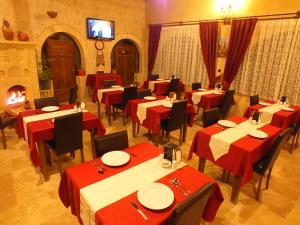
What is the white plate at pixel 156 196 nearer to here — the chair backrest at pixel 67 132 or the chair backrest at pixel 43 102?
the chair backrest at pixel 67 132

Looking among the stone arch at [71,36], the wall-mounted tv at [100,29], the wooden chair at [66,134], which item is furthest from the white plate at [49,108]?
the wall-mounted tv at [100,29]

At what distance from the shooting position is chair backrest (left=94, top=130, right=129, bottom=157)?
193 centimetres

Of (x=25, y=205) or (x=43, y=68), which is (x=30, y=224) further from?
(x=43, y=68)

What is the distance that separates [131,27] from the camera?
7375 millimetres

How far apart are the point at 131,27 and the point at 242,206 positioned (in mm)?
6777

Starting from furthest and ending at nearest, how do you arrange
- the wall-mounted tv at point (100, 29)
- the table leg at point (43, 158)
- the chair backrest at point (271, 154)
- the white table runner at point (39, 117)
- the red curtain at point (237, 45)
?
1. the wall-mounted tv at point (100, 29)
2. the red curtain at point (237, 45)
3. the white table runner at point (39, 117)
4. the table leg at point (43, 158)
5. the chair backrest at point (271, 154)

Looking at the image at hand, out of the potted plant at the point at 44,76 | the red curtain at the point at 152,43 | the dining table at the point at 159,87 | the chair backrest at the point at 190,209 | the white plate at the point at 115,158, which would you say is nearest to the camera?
the chair backrest at the point at 190,209

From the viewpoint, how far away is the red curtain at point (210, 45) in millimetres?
5457

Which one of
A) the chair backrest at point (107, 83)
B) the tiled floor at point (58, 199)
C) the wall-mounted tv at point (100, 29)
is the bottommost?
the tiled floor at point (58, 199)

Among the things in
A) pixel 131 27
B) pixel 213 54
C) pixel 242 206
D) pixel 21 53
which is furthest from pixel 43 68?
pixel 242 206

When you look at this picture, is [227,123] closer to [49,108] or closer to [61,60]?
[49,108]

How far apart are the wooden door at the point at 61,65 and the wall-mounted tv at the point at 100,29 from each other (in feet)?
2.43

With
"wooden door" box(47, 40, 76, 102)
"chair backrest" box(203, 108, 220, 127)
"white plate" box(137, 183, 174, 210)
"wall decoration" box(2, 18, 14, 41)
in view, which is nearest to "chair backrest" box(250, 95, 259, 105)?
→ "chair backrest" box(203, 108, 220, 127)

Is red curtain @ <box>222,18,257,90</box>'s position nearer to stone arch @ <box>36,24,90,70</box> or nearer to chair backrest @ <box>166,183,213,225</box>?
stone arch @ <box>36,24,90,70</box>
